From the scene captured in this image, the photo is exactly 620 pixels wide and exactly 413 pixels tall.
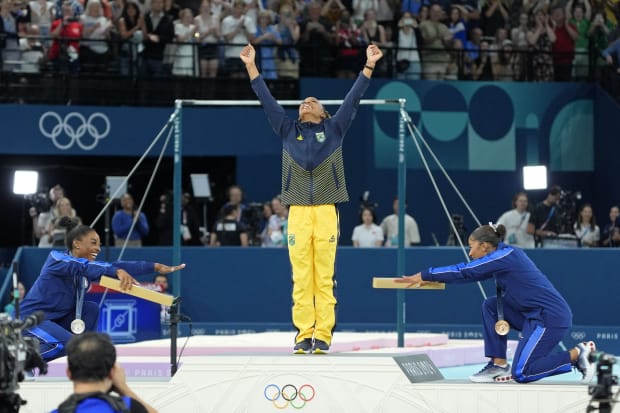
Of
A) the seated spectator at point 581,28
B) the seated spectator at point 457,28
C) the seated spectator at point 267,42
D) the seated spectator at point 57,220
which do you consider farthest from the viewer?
the seated spectator at point 581,28

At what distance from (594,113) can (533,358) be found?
12.3m

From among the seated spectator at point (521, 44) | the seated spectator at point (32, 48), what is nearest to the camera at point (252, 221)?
the seated spectator at point (32, 48)

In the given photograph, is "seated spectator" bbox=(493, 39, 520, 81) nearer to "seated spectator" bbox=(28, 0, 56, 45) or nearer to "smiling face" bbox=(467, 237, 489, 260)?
"seated spectator" bbox=(28, 0, 56, 45)

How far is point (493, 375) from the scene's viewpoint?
32.4 feet

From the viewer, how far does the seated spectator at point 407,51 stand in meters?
20.0

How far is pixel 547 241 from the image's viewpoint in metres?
18.0

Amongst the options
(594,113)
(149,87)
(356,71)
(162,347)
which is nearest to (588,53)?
(594,113)

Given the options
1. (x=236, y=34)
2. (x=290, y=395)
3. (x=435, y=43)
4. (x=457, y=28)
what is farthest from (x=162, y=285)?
(x=290, y=395)

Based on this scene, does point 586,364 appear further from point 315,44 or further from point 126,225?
point 315,44

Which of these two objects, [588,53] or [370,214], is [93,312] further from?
[588,53]

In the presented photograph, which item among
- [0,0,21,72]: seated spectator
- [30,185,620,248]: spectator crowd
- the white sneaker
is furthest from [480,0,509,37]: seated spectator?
the white sneaker

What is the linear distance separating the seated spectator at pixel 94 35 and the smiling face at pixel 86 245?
360 inches

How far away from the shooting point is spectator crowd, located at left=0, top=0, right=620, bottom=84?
1892cm

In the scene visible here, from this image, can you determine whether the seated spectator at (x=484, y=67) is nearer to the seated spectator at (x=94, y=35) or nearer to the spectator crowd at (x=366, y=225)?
the spectator crowd at (x=366, y=225)
